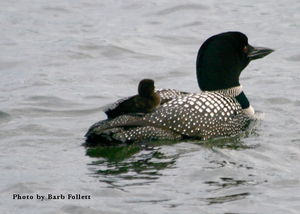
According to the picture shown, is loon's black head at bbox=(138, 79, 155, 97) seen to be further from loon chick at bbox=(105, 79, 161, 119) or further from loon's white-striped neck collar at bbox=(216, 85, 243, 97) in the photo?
loon's white-striped neck collar at bbox=(216, 85, 243, 97)

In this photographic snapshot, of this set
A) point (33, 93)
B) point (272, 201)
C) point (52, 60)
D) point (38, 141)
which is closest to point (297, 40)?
point (52, 60)

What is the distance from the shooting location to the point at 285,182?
4.91m

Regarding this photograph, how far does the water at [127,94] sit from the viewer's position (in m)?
4.69

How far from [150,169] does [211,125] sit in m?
0.96

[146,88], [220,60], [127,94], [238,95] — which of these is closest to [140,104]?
[146,88]

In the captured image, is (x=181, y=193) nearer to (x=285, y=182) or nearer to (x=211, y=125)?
(x=285, y=182)

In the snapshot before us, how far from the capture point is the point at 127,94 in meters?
8.05

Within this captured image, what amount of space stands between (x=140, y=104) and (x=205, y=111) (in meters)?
0.59

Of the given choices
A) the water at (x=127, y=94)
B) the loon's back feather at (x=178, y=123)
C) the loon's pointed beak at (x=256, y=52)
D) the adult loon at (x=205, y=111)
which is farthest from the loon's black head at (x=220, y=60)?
the water at (x=127, y=94)

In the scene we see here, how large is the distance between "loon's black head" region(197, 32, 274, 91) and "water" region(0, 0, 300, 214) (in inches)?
22.3

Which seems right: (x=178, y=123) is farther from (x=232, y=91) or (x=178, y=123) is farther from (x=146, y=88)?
(x=232, y=91)

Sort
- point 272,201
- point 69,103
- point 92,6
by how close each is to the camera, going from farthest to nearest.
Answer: point 92,6 < point 69,103 < point 272,201

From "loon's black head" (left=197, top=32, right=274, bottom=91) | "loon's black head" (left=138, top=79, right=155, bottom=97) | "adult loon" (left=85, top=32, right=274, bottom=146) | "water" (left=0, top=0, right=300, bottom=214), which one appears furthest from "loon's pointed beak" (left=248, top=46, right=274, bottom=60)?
"loon's black head" (left=138, top=79, right=155, bottom=97)

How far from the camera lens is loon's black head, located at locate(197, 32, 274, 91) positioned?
6.34 m
